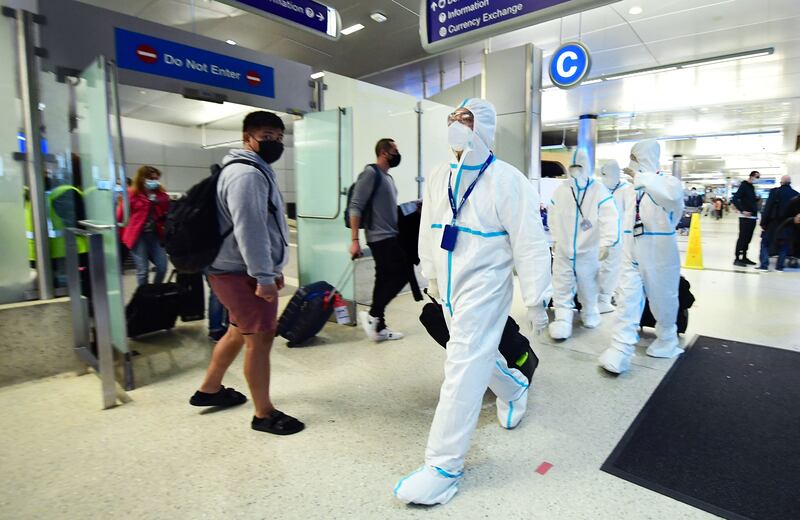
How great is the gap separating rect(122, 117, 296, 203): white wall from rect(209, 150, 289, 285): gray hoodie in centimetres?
1056

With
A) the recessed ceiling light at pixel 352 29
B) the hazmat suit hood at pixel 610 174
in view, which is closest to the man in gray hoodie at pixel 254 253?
the hazmat suit hood at pixel 610 174

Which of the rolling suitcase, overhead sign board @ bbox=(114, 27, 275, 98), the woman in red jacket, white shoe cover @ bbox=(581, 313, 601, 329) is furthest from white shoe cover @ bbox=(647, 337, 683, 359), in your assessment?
the woman in red jacket

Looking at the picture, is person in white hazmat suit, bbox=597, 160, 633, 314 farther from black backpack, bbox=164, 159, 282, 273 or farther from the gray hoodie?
black backpack, bbox=164, 159, 282, 273

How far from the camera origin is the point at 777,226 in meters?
7.14

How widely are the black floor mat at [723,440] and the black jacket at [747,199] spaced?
558 centimetres

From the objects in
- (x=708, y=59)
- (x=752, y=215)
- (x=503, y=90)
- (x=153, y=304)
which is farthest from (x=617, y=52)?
(x=153, y=304)

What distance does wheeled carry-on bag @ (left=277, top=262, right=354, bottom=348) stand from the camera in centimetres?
369

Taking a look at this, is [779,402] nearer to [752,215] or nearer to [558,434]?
[558,434]

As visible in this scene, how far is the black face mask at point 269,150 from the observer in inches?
85.5

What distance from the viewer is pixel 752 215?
7.50 m

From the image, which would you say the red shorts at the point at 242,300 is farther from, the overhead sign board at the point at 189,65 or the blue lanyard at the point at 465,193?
the overhead sign board at the point at 189,65

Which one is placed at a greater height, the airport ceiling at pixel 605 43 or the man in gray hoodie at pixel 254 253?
the airport ceiling at pixel 605 43

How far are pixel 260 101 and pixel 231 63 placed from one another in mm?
391

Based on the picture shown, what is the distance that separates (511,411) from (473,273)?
0.93 meters
